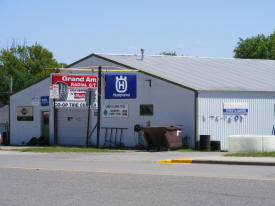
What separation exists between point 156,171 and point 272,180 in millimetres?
3894

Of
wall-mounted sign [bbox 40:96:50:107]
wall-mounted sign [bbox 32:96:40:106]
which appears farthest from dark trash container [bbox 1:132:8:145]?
wall-mounted sign [bbox 40:96:50:107]

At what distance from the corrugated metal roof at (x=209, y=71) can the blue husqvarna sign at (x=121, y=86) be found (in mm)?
1072

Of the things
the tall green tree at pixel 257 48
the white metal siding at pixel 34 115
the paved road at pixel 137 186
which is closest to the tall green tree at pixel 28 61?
the tall green tree at pixel 257 48

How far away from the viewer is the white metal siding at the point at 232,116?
2950 centimetres

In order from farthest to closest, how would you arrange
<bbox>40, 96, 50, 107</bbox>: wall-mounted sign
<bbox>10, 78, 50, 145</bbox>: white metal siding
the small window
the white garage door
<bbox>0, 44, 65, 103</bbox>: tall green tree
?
<bbox>0, 44, 65, 103</bbox>: tall green tree < <bbox>10, 78, 50, 145</bbox>: white metal siding < <bbox>40, 96, 50, 107</bbox>: wall-mounted sign < the white garage door < the small window

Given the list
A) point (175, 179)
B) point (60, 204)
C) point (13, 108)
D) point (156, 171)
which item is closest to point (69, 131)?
point (13, 108)

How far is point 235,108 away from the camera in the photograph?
30203 mm

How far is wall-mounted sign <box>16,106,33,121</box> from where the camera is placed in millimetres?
38312

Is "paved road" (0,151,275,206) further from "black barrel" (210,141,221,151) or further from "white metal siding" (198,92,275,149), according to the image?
"white metal siding" (198,92,275,149)

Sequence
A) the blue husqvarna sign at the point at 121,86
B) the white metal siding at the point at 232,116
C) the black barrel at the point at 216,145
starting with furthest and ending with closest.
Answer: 1. the blue husqvarna sign at the point at 121,86
2. the white metal siding at the point at 232,116
3. the black barrel at the point at 216,145

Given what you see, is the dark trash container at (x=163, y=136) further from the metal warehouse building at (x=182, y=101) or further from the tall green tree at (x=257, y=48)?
the tall green tree at (x=257, y=48)

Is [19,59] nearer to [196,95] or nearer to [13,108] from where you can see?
[13,108]

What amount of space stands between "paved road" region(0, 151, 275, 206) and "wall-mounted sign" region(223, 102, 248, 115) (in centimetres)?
1241

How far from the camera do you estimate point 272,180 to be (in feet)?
44.6
